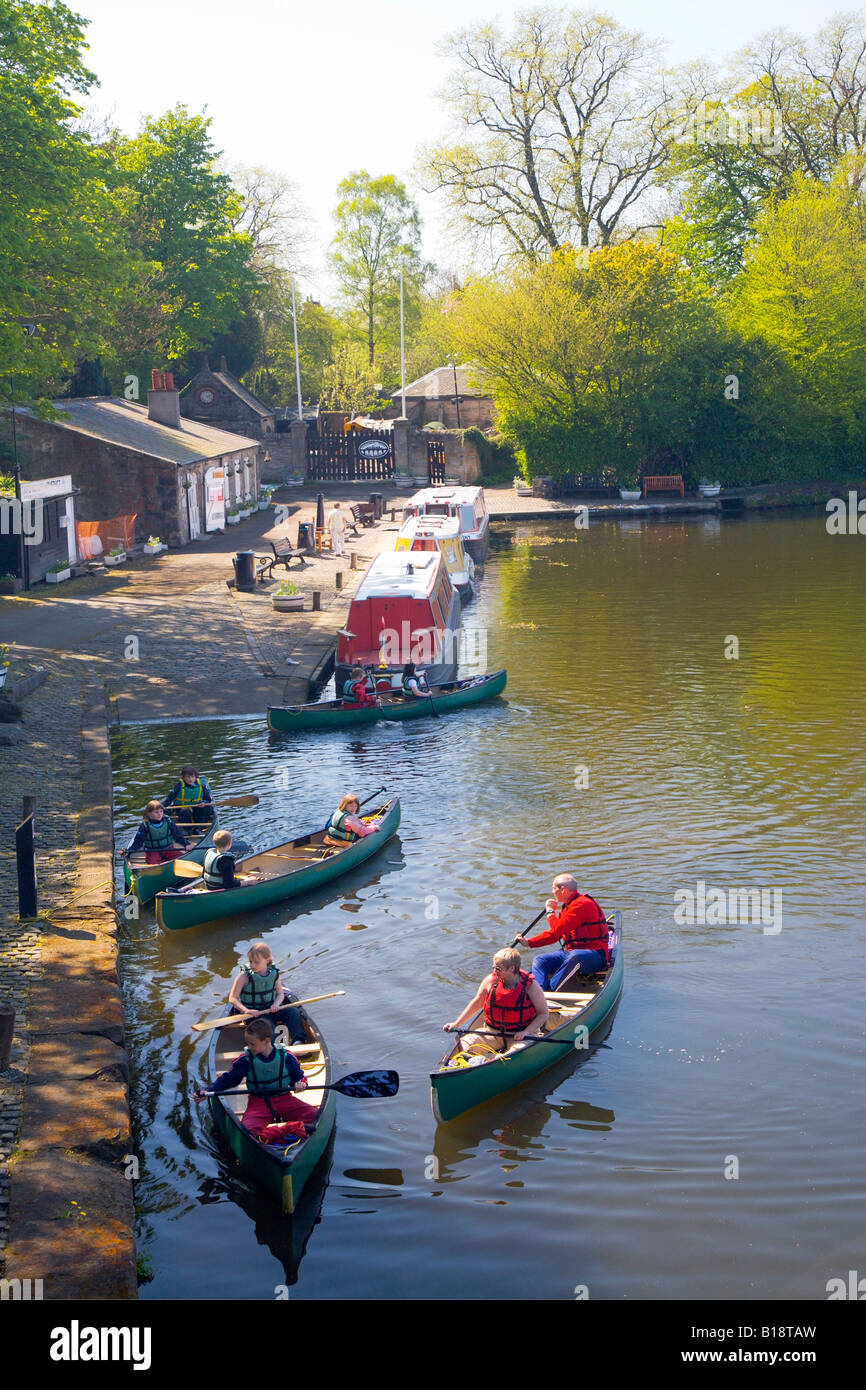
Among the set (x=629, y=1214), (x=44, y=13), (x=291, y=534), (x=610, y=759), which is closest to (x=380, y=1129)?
(x=629, y=1214)

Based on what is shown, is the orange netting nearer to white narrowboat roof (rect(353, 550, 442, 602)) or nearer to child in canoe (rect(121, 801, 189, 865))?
white narrowboat roof (rect(353, 550, 442, 602))

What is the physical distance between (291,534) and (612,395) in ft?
62.9

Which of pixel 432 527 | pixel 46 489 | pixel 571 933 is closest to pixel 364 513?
pixel 432 527

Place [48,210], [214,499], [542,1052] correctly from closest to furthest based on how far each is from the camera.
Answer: [542,1052]
[48,210]
[214,499]

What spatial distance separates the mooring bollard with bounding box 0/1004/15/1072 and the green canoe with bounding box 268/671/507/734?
12.8 meters

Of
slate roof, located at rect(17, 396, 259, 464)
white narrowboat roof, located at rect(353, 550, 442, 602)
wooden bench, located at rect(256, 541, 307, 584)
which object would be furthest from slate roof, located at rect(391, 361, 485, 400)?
white narrowboat roof, located at rect(353, 550, 442, 602)

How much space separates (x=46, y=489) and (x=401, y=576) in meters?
11.3

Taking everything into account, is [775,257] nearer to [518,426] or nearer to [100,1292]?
[518,426]

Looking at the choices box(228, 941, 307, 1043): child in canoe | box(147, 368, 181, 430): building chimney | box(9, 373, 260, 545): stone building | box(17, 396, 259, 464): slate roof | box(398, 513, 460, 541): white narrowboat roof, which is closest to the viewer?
box(228, 941, 307, 1043): child in canoe

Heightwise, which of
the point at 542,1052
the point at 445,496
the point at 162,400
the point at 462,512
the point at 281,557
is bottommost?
the point at 542,1052

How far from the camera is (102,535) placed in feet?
131

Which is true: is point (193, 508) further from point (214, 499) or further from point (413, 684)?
point (413, 684)

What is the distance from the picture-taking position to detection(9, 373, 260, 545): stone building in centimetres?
3966

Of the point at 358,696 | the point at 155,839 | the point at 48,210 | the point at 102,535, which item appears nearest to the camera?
the point at 155,839
